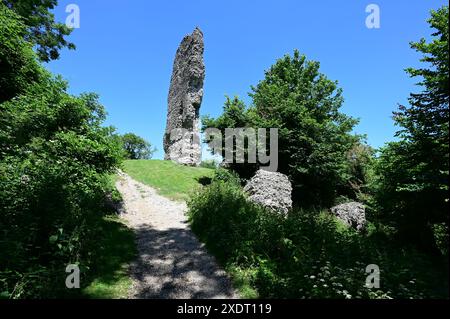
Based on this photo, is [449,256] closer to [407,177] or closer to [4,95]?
[407,177]

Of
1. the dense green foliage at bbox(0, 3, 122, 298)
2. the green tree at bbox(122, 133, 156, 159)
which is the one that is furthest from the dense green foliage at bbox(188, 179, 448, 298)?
the green tree at bbox(122, 133, 156, 159)

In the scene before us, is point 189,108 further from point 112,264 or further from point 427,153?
point 427,153

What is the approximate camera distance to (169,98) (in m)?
37.8

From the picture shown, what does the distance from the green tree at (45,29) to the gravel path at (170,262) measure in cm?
1268

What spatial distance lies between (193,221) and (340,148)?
16475mm

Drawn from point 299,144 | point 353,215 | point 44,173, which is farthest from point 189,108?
point 44,173

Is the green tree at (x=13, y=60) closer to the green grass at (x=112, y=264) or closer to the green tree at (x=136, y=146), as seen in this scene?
the green grass at (x=112, y=264)

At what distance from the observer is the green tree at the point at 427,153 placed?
7.24m

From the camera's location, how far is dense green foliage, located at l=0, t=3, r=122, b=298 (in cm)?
639

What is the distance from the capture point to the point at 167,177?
23859 mm

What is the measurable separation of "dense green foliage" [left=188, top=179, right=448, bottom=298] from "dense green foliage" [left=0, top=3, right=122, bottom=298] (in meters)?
4.35

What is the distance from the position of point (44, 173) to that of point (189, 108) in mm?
24173

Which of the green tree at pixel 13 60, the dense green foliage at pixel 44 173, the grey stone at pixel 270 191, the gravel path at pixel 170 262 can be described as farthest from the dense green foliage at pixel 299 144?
the green tree at pixel 13 60
